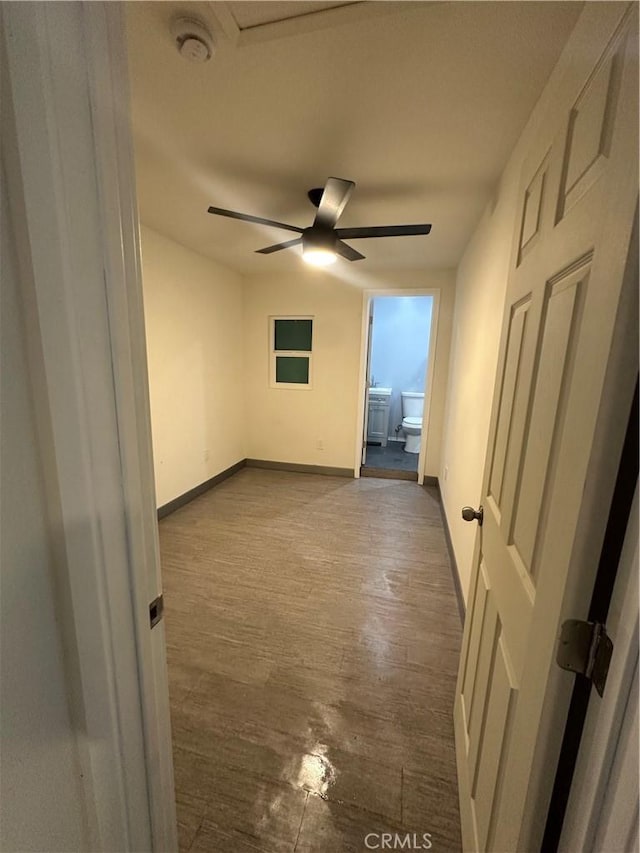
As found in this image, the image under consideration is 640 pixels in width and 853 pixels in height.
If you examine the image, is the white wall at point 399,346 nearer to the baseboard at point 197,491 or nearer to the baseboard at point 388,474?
the baseboard at point 388,474

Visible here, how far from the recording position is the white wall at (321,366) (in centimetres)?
381

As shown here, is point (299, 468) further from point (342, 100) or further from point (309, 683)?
point (342, 100)

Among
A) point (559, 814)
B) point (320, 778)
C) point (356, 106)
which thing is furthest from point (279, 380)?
point (559, 814)

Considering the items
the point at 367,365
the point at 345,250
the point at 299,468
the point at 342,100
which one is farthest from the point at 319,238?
the point at 299,468

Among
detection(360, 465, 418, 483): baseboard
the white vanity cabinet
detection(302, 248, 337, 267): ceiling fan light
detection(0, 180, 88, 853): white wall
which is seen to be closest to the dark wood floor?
detection(0, 180, 88, 853): white wall

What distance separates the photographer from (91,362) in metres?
0.56

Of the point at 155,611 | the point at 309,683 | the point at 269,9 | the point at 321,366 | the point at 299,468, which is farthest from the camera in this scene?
the point at 299,468

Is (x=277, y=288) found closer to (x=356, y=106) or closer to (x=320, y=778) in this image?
(x=356, y=106)

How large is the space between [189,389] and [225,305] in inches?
44.2

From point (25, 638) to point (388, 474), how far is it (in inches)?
158

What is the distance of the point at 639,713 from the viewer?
440 mm

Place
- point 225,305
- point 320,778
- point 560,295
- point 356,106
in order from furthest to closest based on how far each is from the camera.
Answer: point 225,305
point 356,106
point 320,778
point 560,295

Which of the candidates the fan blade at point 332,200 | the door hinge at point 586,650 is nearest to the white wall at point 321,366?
the fan blade at point 332,200

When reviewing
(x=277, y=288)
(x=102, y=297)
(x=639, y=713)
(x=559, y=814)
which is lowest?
(x=559, y=814)
